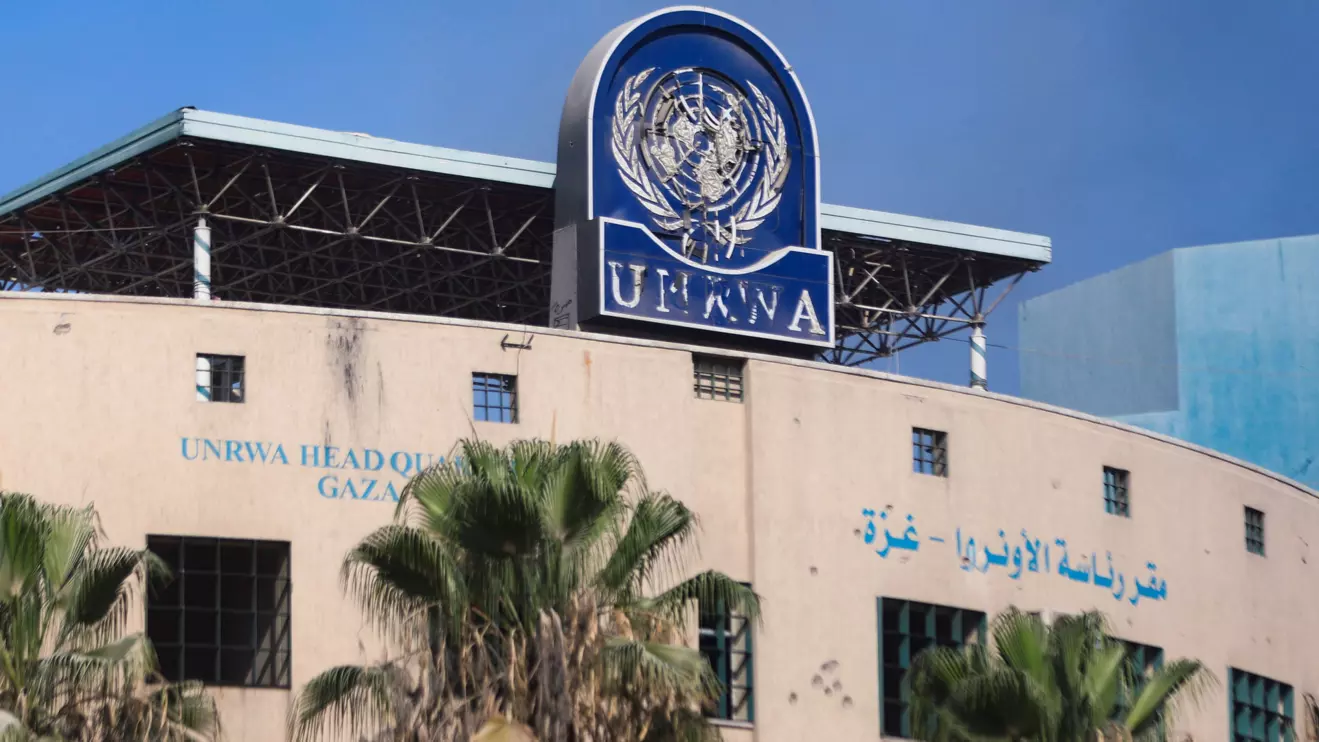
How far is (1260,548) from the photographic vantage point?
47312 mm

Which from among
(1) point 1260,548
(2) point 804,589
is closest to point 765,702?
(2) point 804,589

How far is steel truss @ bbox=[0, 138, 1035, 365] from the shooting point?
148 feet

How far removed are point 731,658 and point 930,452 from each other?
568cm

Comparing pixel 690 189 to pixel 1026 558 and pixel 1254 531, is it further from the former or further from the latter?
pixel 1254 531

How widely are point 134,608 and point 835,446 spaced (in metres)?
12.2

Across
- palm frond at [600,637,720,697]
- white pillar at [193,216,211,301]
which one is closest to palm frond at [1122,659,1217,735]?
palm frond at [600,637,720,697]

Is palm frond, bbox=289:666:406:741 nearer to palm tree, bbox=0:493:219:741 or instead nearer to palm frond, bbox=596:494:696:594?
palm tree, bbox=0:493:219:741

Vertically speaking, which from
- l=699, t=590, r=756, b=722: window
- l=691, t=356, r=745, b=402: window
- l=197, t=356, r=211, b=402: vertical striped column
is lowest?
l=699, t=590, r=756, b=722: window

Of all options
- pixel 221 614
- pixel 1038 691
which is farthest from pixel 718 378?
pixel 1038 691

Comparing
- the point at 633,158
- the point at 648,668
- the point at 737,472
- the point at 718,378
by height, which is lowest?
the point at 648,668

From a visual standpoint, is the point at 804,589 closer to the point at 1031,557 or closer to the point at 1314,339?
the point at 1031,557

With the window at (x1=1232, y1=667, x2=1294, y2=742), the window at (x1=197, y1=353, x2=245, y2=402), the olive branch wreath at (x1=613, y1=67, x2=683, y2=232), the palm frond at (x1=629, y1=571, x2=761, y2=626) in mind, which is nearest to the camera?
the palm frond at (x1=629, y1=571, x2=761, y2=626)

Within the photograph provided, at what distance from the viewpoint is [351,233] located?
1823 inches

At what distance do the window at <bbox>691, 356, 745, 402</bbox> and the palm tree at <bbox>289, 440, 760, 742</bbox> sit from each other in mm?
11313
